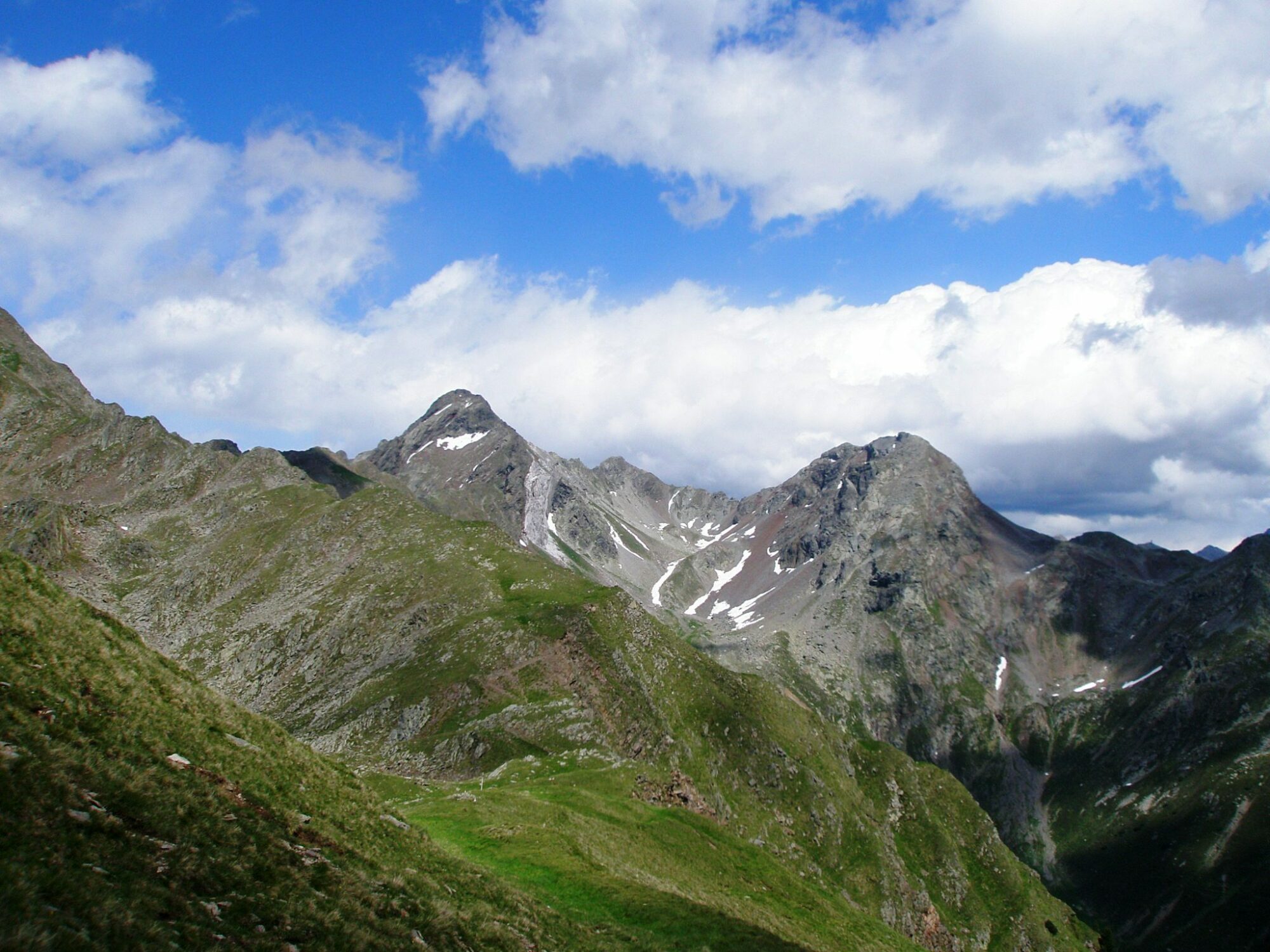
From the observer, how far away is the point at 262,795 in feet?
74.1

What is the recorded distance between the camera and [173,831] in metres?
16.6

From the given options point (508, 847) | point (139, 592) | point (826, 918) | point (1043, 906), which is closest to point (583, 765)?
point (826, 918)

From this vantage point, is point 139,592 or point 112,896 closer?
point 112,896

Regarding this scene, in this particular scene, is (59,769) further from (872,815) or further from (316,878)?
(872,815)

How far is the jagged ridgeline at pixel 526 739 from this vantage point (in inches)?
1391

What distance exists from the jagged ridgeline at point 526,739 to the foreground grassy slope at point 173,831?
9.8 inches

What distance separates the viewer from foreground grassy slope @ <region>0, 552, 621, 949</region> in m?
12.5

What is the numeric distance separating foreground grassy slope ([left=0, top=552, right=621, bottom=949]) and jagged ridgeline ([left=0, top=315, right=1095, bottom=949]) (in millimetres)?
250

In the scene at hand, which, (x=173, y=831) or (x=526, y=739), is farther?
(x=526, y=739)

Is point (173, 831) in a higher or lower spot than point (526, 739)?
higher

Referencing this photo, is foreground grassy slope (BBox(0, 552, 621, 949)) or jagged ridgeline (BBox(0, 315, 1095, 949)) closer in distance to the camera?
foreground grassy slope (BBox(0, 552, 621, 949))

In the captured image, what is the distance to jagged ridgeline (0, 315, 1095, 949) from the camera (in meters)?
35.3

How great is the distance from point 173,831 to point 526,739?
8180 cm

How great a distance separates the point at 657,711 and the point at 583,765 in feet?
74.6
